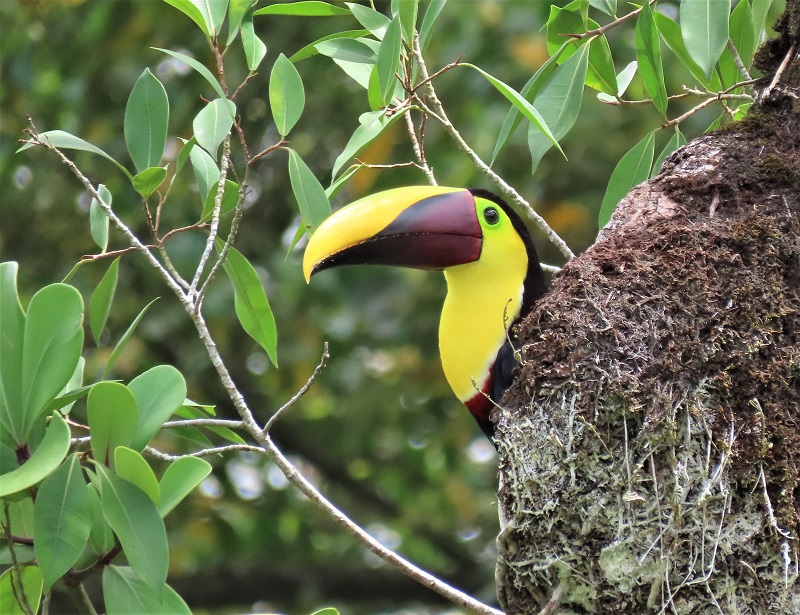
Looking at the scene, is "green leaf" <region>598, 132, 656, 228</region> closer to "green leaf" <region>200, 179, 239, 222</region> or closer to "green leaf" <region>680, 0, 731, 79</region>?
"green leaf" <region>680, 0, 731, 79</region>

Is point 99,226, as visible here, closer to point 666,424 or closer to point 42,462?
point 42,462

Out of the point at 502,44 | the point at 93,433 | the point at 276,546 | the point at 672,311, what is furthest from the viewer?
the point at 276,546

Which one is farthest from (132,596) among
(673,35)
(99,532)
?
(673,35)

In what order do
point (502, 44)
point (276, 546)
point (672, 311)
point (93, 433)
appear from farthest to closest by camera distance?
point (276, 546)
point (502, 44)
point (672, 311)
point (93, 433)

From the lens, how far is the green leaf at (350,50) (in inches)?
104

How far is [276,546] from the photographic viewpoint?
6254 millimetres

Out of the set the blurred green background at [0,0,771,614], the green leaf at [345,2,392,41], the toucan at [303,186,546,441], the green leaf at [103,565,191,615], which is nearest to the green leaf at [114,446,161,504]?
the green leaf at [103,565,191,615]

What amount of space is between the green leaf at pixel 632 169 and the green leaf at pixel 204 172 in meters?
1.09

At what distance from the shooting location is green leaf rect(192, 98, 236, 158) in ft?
7.77

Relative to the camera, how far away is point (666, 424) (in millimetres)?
2211

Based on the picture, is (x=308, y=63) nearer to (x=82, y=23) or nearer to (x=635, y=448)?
(x=82, y=23)

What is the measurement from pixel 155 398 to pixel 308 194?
0.75m

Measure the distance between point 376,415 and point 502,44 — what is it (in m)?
2.08

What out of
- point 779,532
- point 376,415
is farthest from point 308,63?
point 779,532
